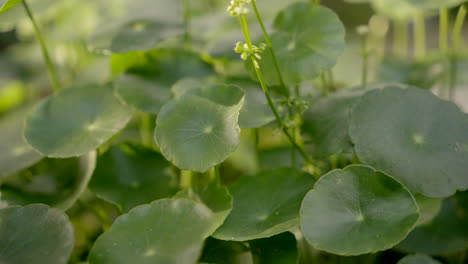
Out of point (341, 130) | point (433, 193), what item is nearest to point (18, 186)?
point (341, 130)

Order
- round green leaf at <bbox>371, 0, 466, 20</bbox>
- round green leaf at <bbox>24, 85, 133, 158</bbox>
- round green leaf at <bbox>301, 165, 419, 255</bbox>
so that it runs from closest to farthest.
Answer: round green leaf at <bbox>301, 165, 419, 255</bbox>
round green leaf at <bbox>24, 85, 133, 158</bbox>
round green leaf at <bbox>371, 0, 466, 20</bbox>

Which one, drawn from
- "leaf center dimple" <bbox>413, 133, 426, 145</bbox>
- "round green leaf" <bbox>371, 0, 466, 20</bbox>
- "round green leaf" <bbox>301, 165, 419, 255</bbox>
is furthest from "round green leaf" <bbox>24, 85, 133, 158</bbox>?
"round green leaf" <bbox>371, 0, 466, 20</bbox>

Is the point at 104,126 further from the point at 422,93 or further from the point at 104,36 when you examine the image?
the point at 422,93

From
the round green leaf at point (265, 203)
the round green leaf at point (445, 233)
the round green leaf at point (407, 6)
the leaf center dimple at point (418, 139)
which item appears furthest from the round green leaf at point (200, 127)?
the round green leaf at point (407, 6)

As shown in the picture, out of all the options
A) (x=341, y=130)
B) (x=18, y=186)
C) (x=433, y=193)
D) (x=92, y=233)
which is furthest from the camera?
(x=92, y=233)

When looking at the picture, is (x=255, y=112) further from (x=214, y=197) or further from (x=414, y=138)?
(x=414, y=138)

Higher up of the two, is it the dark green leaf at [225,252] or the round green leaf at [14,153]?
the round green leaf at [14,153]

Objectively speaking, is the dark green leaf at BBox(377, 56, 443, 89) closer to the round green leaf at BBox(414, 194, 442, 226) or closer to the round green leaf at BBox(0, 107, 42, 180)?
the round green leaf at BBox(414, 194, 442, 226)

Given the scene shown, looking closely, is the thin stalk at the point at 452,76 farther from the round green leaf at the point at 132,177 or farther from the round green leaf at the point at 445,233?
the round green leaf at the point at 132,177
